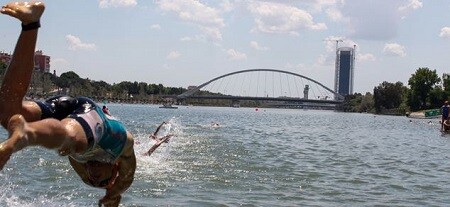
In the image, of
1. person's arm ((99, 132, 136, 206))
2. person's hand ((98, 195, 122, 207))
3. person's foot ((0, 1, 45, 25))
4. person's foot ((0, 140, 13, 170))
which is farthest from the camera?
person's hand ((98, 195, 122, 207))

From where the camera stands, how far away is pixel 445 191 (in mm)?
14844

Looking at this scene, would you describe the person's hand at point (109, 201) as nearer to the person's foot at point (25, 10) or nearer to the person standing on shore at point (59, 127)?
the person standing on shore at point (59, 127)

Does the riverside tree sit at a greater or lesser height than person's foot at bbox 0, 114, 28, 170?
greater

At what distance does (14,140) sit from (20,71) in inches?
47.0

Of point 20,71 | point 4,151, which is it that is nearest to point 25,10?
point 20,71

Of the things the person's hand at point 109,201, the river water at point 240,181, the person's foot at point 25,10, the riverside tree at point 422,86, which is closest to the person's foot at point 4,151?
the person's foot at point 25,10

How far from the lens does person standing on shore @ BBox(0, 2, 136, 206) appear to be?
17.7 feet

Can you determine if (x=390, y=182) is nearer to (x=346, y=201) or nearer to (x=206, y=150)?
(x=346, y=201)

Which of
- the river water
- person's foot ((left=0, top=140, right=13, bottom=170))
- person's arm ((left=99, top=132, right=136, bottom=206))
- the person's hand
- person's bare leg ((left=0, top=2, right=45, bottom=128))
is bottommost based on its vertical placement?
the river water

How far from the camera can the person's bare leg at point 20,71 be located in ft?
19.2

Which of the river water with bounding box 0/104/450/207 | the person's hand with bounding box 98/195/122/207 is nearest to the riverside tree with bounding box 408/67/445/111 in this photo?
the river water with bounding box 0/104/450/207

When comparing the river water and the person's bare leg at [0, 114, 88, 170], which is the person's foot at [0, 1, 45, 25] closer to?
the person's bare leg at [0, 114, 88, 170]

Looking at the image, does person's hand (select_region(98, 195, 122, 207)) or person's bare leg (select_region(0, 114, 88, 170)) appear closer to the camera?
person's bare leg (select_region(0, 114, 88, 170))

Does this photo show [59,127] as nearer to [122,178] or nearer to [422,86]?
[122,178]
